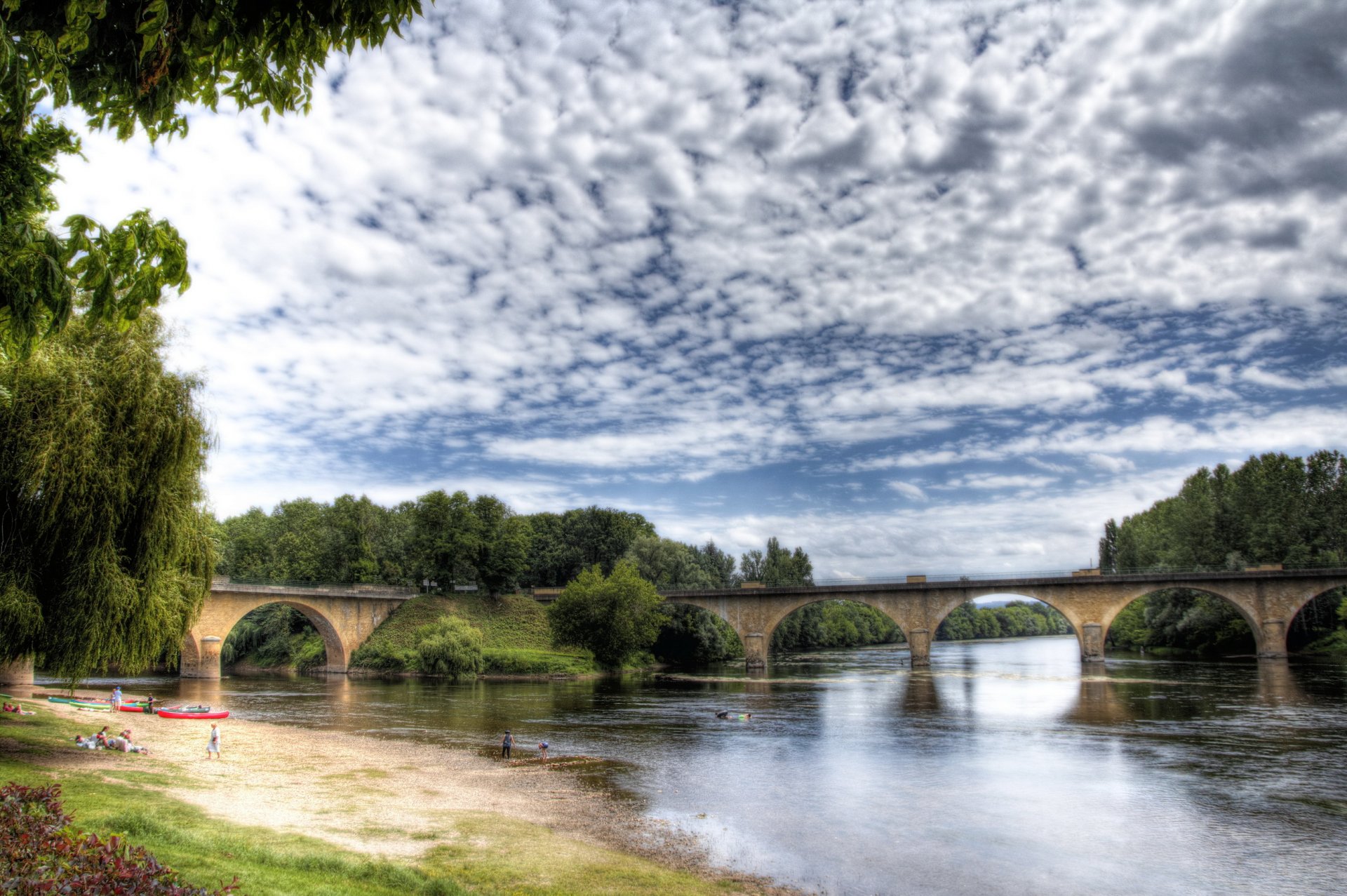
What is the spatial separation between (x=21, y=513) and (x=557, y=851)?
1431cm

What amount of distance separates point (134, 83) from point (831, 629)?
431 feet

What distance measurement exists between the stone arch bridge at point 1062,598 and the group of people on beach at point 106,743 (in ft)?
188

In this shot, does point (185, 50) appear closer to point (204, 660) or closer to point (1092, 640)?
point (204, 660)

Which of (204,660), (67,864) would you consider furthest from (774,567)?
(67,864)

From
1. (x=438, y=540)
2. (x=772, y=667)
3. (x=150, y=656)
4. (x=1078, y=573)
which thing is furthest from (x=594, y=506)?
(x=150, y=656)

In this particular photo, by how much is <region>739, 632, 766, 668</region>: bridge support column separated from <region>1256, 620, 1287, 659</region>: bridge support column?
42288mm

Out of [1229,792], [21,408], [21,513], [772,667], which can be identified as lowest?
[772,667]

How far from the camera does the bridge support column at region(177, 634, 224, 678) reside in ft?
195

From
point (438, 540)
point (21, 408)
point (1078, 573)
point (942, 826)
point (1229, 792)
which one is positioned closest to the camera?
point (21, 408)

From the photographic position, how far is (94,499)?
18.4 meters

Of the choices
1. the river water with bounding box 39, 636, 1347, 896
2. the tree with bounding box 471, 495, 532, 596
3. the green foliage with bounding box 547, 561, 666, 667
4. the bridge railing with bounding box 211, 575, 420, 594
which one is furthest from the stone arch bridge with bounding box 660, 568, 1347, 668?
the bridge railing with bounding box 211, 575, 420, 594

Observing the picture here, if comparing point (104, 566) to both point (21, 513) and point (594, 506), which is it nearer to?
point (21, 513)

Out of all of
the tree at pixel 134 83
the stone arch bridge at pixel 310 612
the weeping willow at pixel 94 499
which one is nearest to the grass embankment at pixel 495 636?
the stone arch bridge at pixel 310 612

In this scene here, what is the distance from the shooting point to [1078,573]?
2783 inches
